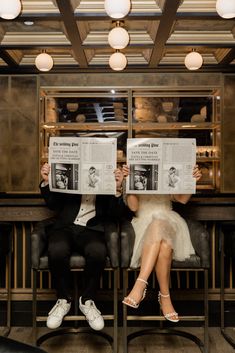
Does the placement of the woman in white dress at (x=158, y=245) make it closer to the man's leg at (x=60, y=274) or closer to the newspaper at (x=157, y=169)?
the newspaper at (x=157, y=169)

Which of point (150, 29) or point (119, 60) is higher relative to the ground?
point (150, 29)

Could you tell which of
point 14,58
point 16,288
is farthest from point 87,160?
point 14,58

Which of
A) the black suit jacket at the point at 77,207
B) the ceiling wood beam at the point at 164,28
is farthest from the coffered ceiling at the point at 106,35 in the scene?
the black suit jacket at the point at 77,207

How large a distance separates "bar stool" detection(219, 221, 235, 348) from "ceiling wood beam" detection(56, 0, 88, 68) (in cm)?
210

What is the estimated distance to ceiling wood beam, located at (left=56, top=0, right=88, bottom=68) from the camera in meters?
3.70

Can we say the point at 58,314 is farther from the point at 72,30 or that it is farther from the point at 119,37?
the point at 72,30

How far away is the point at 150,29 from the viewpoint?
462 centimetres

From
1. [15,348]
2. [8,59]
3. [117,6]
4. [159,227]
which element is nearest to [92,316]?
[159,227]

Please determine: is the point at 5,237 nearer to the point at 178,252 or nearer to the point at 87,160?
the point at 87,160

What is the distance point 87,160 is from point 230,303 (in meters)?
1.61

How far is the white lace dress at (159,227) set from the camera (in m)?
2.92

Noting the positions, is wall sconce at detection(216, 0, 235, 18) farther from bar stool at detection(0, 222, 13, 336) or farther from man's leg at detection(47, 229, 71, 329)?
bar stool at detection(0, 222, 13, 336)

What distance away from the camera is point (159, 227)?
9.70 ft

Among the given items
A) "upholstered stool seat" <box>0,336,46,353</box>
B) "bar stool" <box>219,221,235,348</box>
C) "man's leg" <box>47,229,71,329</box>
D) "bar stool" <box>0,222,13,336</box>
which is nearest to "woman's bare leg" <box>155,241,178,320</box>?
"bar stool" <box>219,221,235,348</box>
